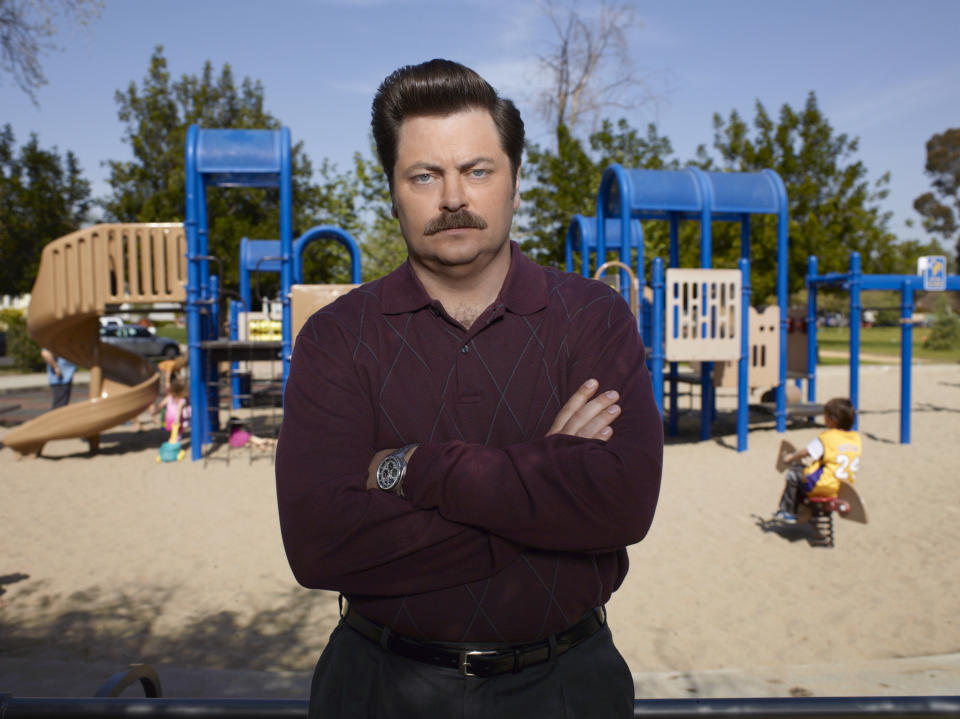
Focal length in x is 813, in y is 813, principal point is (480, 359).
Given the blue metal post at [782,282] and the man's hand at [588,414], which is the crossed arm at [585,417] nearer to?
the man's hand at [588,414]

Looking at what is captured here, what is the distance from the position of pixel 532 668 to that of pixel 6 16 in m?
9.73

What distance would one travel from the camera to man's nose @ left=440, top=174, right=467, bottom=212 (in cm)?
172

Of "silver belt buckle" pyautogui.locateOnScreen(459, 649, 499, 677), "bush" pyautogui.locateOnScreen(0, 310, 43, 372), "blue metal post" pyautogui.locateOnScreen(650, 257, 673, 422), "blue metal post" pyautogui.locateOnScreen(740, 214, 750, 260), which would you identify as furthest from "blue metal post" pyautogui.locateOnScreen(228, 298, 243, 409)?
"bush" pyautogui.locateOnScreen(0, 310, 43, 372)

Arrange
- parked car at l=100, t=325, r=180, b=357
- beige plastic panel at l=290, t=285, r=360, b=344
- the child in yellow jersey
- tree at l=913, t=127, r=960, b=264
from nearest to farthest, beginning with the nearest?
1. the child in yellow jersey
2. beige plastic panel at l=290, t=285, r=360, b=344
3. parked car at l=100, t=325, r=180, b=357
4. tree at l=913, t=127, r=960, b=264

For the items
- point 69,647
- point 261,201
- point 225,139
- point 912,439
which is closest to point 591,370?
point 69,647

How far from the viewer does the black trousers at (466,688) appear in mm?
1579

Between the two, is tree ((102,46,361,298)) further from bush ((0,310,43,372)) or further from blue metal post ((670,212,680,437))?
blue metal post ((670,212,680,437))

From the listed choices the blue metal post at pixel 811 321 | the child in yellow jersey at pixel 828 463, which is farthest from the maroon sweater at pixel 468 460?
the blue metal post at pixel 811 321

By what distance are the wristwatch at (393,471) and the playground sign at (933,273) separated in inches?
479

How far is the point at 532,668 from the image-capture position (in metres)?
1.61

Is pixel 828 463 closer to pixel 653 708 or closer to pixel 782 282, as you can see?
pixel 653 708

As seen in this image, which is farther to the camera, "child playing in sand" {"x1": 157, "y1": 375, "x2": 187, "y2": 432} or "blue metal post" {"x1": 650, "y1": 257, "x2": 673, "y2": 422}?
"child playing in sand" {"x1": 157, "y1": 375, "x2": 187, "y2": 432}

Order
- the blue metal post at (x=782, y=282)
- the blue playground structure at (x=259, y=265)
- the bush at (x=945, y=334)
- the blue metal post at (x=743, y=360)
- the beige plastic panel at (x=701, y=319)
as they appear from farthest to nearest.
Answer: the bush at (x=945, y=334) → the blue playground structure at (x=259, y=265) → the blue metal post at (x=782, y=282) → the blue metal post at (x=743, y=360) → the beige plastic panel at (x=701, y=319)

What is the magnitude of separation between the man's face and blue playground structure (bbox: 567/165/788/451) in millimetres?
8919
